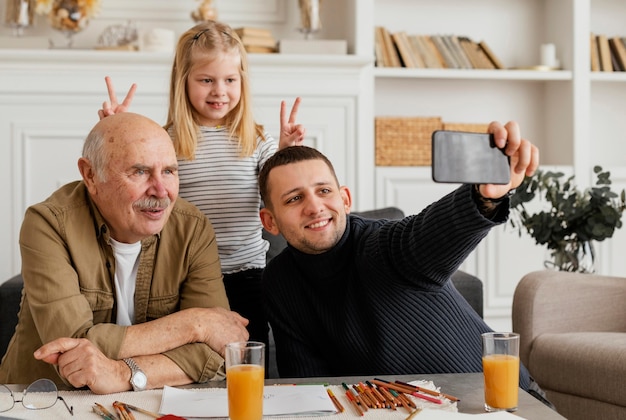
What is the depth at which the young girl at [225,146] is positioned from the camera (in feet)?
7.79

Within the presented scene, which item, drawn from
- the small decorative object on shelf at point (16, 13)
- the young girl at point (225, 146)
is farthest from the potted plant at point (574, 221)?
the small decorative object on shelf at point (16, 13)

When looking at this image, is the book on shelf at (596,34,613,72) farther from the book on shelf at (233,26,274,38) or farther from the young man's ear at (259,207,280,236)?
the young man's ear at (259,207,280,236)

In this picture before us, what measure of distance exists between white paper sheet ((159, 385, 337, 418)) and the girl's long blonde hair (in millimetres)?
1031

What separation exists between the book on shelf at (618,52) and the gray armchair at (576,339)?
1.95 metres

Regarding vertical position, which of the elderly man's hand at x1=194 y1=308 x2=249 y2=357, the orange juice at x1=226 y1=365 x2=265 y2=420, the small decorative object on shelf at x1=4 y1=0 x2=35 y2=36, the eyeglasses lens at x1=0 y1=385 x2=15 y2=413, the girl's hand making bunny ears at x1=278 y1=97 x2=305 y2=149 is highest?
the small decorative object on shelf at x1=4 y1=0 x2=35 y2=36

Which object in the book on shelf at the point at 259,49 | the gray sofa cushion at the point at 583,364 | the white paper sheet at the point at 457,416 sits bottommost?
the gray sofa cushion at the point at 583,364

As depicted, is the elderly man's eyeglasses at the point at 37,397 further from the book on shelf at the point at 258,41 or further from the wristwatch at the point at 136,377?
the book on shelf at the point at 258,41

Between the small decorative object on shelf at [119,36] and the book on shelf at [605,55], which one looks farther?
the book on shelf at [605,55]

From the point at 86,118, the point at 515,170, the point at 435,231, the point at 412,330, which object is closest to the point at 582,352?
the point at 412,330

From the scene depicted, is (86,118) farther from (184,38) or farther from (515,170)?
(515,170)

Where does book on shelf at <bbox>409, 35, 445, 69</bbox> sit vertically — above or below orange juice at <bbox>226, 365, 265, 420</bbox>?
above

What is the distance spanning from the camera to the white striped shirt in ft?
7.80

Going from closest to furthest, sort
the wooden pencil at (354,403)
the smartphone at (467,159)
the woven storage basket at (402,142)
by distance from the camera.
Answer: the smartphone at (467,159)
the wooden pencil at (354,403)
the woven storage basket at (402,142)

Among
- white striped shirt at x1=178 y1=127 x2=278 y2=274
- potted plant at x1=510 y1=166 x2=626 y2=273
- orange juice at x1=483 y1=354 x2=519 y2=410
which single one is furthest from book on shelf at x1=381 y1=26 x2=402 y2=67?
orange juice at x1=483 y1=354 x2=519 y2=410
